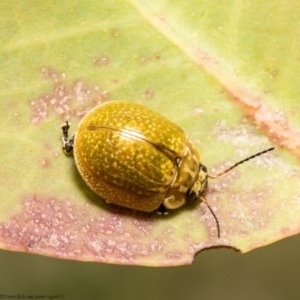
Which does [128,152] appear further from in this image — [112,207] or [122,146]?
[112,207]

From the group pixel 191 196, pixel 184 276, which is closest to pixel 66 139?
pixel 191 196

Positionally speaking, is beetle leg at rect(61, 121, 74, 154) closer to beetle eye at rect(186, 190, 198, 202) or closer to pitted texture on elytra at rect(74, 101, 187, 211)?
pitted texture on elytra at rect(74, 101, 187, 211)

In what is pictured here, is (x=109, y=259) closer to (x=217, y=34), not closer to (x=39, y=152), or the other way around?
(x=39, y=152)

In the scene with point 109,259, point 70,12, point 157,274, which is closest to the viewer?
point 109,259

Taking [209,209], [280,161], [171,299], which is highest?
[280,161]

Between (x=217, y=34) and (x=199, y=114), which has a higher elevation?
(x=217, y=34)

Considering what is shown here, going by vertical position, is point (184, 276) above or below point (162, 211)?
below

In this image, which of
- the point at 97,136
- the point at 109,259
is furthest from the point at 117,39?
the point at 109,259
